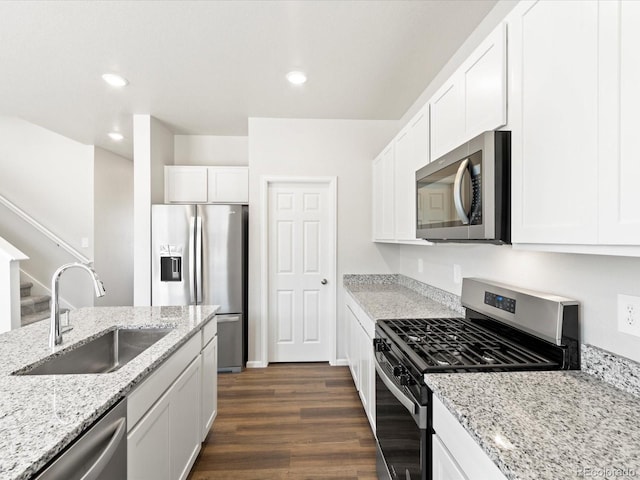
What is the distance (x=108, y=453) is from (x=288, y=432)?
1.59m

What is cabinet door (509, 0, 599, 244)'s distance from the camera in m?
0.91

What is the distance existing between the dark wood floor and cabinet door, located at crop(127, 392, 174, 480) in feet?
1.99

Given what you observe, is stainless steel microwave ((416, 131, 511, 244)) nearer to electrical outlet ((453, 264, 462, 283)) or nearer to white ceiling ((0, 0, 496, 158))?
electrical outlet ((453, 264, 462, 283))

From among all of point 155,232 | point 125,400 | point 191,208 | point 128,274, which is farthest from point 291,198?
point 128,274

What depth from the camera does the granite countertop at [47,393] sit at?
0.83m

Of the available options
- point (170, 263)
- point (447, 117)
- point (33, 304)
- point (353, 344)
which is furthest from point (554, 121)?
point (33, 304)

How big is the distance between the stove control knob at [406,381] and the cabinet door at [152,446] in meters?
1.04

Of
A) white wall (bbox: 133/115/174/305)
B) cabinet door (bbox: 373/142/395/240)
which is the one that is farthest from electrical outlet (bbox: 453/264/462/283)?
white wall (bbox: 133/115/174/305)

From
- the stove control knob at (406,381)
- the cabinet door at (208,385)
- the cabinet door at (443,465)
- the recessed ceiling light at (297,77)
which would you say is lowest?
the cabinet door at (208,385)

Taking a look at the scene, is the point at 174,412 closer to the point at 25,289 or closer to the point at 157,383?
the point at 157,383

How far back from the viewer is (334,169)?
12.3 ft

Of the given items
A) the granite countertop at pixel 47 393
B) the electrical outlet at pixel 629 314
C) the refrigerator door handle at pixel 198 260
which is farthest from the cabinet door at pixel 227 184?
the electrical outlet at pixel 629 314

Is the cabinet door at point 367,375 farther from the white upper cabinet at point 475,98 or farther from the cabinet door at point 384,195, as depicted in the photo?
the white upper cabinet at point 475,98

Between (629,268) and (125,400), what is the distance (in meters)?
1.75
